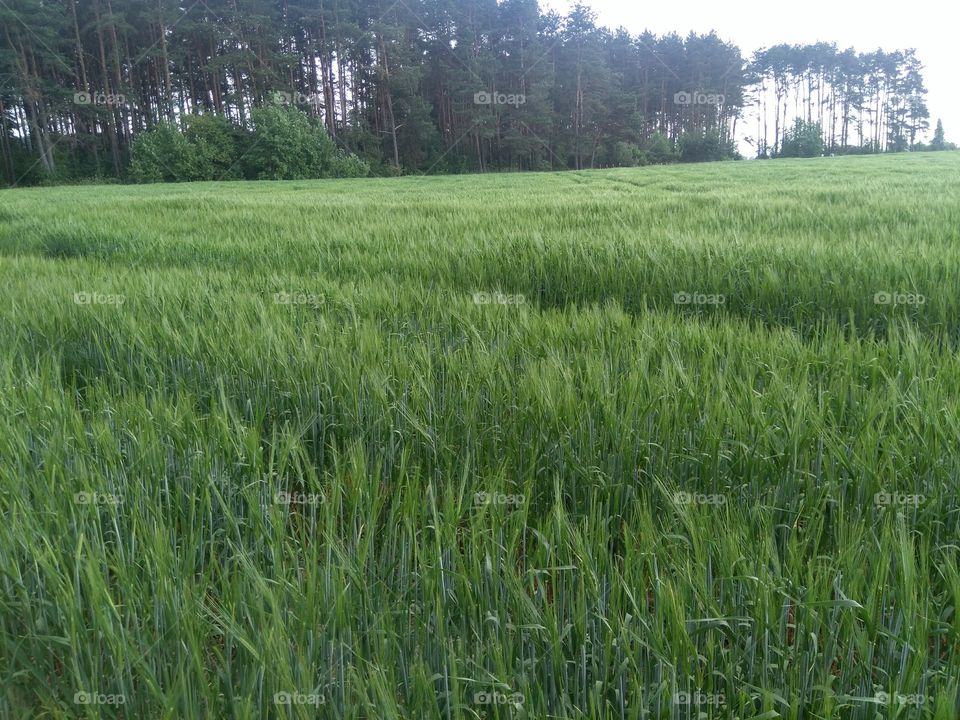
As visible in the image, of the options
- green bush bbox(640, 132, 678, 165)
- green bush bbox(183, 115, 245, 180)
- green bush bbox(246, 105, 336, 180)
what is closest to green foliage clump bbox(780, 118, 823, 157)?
green bush bbox(640, 132, 678, 165)

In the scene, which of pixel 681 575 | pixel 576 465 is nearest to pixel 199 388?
pixel 576 465

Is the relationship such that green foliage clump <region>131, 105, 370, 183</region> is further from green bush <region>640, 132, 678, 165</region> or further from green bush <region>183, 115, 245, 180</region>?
green bush <region>640, 132, 678, 165</region>

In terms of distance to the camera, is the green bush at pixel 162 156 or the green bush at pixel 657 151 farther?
the green bush at pixel 657 151

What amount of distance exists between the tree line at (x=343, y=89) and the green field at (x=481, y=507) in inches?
1343

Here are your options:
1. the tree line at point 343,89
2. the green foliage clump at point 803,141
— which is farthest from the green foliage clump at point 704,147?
the green foliage clump at point 803,141

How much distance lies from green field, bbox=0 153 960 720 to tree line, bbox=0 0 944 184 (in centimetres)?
3411

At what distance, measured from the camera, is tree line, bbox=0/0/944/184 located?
34.7 meters

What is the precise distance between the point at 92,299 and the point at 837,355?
333cm

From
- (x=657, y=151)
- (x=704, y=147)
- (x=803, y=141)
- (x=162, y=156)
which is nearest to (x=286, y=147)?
(x=162, y=156)

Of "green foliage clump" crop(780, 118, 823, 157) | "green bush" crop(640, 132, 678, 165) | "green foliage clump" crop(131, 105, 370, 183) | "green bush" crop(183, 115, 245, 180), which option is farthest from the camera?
"green foliage clump" crop(780, 118, 823, 157)

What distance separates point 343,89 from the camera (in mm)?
43062

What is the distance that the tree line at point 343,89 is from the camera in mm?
34719

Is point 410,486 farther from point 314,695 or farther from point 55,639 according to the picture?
point 55,639

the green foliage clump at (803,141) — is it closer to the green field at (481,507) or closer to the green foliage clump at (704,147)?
the green foliage clump at (704,147)
